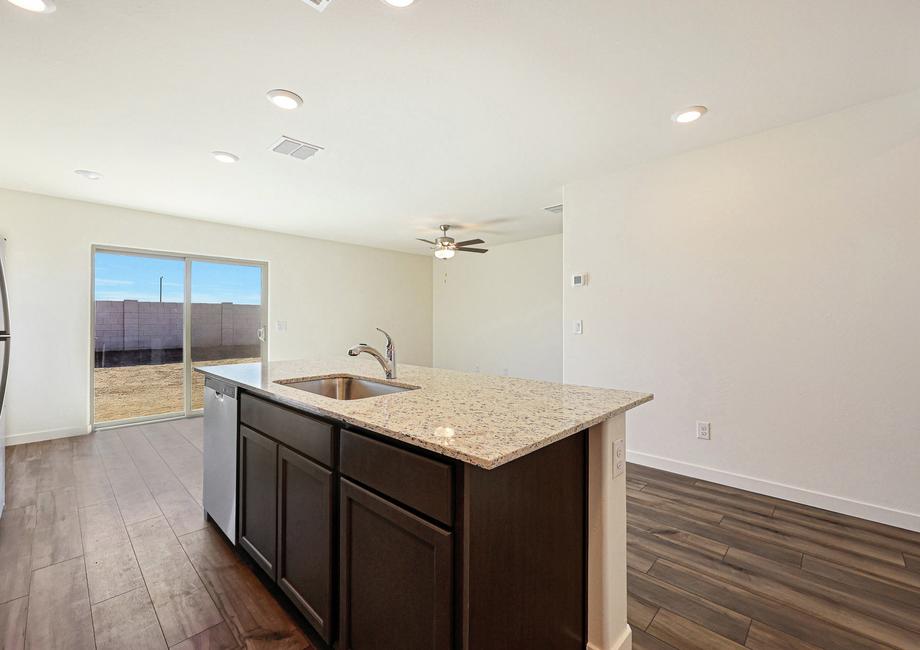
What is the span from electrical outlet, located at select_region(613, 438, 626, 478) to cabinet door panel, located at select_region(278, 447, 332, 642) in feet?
3.18

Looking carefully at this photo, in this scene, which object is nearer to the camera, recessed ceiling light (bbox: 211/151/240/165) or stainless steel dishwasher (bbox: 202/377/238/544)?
stainless steel dishwasher (bbox: 202/377/238/544)

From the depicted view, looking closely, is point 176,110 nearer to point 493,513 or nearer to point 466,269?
point 493,513

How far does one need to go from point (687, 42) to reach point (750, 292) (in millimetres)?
1662

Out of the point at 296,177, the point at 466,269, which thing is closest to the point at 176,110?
the point at 296,177

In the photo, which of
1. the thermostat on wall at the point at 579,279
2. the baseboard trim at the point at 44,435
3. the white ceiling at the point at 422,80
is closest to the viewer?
the white ceiling at the point at 422,80

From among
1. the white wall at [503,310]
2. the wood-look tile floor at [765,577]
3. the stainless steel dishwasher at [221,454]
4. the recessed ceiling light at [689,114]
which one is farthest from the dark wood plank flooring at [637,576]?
the white wall at [503,310]

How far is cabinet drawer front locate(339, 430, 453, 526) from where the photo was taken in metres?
1.02

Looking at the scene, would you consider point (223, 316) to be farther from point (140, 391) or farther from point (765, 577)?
point (765, 577)

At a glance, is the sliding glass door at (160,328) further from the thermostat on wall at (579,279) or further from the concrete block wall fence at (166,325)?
the thermostat on wall at (579,279)

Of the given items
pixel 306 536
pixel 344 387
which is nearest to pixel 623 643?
pixel 306 536

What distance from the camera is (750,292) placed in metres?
2.76

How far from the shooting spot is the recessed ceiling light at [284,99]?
2.23 meters

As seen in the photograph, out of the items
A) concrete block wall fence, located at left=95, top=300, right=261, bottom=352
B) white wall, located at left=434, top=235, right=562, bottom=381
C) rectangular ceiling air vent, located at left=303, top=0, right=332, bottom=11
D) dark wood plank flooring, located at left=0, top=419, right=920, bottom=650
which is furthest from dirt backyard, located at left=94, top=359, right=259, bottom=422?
rectangular ceiling air vent, located at left=303, top=0, right=332, bottom=11

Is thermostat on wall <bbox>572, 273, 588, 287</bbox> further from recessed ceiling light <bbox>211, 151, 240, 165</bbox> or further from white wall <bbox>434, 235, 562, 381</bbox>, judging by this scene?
recessed ceiling light <bbox>211, 151, 240, 165</bbox>
